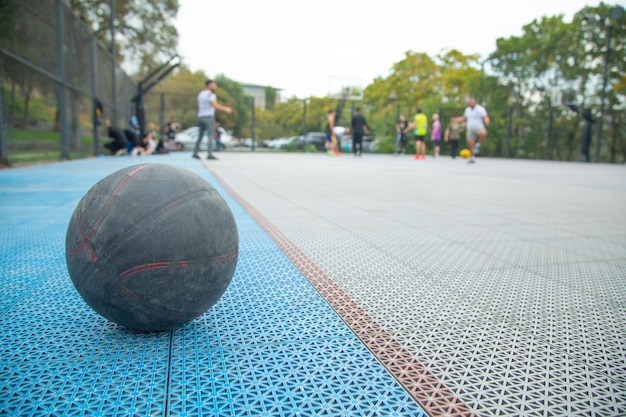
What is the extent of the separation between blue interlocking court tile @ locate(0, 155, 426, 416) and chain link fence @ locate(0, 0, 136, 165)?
8.66 metres

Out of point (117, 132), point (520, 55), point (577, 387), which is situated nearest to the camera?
point (577, 387)

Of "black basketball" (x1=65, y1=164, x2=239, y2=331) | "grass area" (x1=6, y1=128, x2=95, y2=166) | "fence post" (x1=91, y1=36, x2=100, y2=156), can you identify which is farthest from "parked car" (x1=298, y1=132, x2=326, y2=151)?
"black basketball" (x1=65, y1=164, x2=239, y2=331)

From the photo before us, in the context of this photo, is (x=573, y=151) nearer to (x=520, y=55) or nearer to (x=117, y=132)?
(x=520, y=55)

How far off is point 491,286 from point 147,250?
2181 millimetres

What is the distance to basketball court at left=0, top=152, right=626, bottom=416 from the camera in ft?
5.18

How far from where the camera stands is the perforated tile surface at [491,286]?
1.73 metres

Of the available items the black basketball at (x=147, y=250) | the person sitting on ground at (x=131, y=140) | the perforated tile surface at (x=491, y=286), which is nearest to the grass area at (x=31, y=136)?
the person sitting on ground at (x=131, y=140)

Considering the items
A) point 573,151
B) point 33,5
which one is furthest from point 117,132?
point 573,151

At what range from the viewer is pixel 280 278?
3.00 m

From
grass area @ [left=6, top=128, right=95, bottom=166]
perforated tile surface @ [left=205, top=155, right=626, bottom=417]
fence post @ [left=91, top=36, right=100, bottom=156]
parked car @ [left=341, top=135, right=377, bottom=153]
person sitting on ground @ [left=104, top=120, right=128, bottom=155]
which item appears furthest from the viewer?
parked car @ [left=341, top=135, right=377, bottom=153]

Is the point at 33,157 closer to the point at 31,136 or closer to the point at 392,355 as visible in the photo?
the point at 31,136

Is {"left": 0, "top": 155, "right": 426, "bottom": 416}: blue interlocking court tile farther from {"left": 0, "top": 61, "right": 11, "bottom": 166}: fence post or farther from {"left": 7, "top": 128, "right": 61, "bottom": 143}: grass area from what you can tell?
{"left": 7, "top": 128, "right": 61, "bottom": 143}: grass area

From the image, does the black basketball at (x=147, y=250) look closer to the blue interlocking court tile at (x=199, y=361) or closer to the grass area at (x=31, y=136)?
the blue interlocking court tile at (x=199, y=361)

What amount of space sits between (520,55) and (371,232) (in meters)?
32.7
